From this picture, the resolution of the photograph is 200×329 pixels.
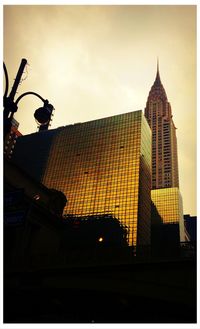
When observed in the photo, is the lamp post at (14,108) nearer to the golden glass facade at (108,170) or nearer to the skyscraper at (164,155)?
the golden glass facade at (108,170)

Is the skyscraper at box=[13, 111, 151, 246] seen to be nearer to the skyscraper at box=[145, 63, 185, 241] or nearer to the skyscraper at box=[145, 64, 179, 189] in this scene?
the skyscraper at box=[145, 63, 185, 241]

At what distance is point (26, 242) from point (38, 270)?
14839 millimetres

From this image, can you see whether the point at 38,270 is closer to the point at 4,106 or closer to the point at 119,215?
the point at 4,106

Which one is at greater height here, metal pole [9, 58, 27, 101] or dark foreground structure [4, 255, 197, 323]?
metal pole [9, 58, 27, 101]

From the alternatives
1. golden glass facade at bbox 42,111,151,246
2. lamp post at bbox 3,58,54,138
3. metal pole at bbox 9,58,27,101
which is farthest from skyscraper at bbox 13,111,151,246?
metal pole at bbox 9,58,27,101

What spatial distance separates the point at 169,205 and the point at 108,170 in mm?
52279

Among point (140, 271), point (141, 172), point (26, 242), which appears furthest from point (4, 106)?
point (141, 172)

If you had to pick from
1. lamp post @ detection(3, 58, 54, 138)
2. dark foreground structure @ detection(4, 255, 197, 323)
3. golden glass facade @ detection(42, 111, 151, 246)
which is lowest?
dark foreground structure @ detection(4, 255, 197, 323)

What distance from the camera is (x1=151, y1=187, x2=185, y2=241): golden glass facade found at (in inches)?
5716

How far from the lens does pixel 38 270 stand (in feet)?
92.7

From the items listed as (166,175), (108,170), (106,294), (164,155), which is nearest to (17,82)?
(106,294)

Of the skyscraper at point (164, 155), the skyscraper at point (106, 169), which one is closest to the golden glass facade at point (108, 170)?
the skyscraper at point (106, 169)

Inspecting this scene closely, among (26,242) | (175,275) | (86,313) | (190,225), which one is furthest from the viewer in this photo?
(190,225)
